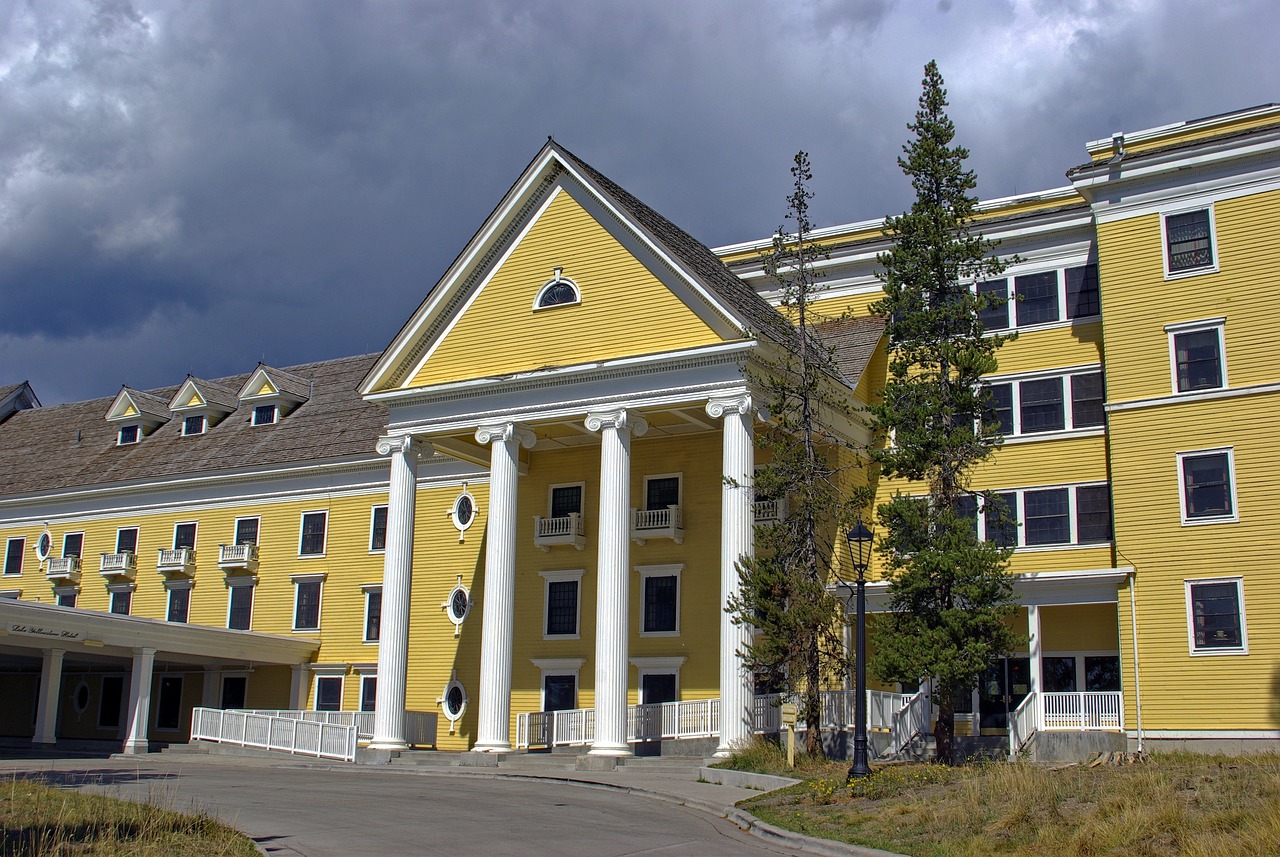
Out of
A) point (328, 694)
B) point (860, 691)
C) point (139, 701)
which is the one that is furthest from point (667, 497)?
point (139, 701)

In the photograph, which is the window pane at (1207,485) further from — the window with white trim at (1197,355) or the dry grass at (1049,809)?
the dry grass at (1049,809)

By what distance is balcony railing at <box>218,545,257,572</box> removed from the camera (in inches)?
1836

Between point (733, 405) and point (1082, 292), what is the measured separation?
38.7 ft

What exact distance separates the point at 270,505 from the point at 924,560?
28.5m

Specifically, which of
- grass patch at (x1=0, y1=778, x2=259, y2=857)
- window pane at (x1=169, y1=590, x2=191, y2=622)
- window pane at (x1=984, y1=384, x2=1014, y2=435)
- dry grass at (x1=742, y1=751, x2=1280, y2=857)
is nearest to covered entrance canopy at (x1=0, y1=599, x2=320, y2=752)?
window pane at (x1=169, y1=590, x2=191, y2=622)

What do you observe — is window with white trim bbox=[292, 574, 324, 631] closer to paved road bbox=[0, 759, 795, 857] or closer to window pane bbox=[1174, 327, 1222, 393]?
paved road bbox=[0, 759, 795, 857]

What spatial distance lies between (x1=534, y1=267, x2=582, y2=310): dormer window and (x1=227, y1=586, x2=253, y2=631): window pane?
1907cm

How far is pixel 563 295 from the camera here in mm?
35344

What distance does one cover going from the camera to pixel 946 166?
30547 millimetres

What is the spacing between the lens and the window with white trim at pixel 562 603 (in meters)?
38.7

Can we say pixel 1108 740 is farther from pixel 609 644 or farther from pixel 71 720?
pixel 71 720

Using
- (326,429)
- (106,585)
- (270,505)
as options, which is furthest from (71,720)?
(326,429)

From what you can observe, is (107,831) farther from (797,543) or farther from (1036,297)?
(1036,297)

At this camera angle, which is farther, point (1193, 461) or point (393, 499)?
point (393, 499)
